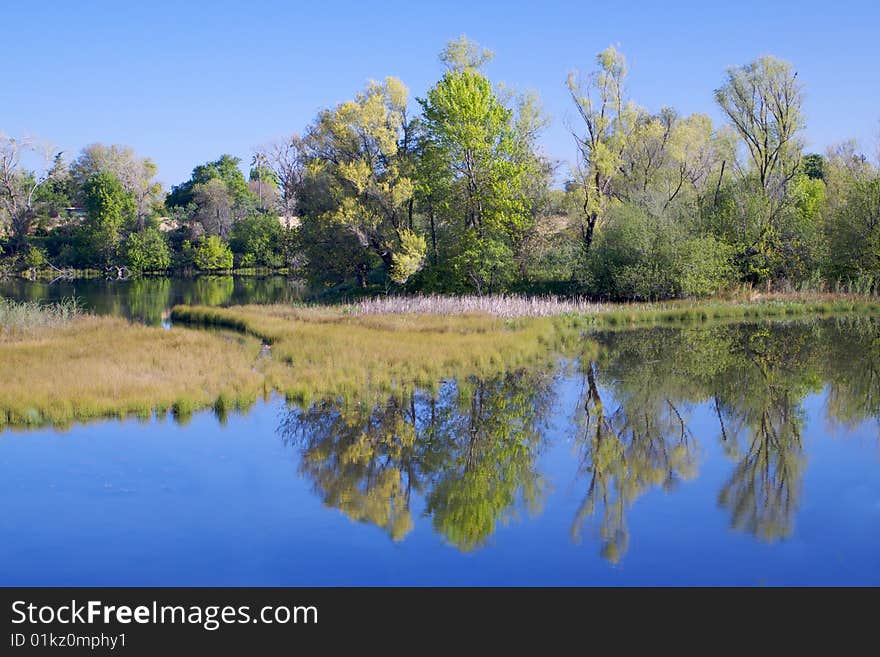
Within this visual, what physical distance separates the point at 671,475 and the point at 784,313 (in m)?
28.0

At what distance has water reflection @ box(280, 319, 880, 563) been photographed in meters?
12.3

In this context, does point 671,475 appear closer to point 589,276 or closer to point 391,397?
point 391,397

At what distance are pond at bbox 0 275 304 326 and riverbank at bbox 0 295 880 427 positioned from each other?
5766 mm

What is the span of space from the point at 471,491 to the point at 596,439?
4.42 metres

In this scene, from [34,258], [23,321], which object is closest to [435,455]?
[23,321]

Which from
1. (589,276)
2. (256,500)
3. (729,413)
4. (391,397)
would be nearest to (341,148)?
(589,276)

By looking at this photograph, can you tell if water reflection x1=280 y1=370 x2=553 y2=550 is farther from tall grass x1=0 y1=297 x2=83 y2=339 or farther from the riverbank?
tall grass x1=0 y1=297 x2=83 y2=339

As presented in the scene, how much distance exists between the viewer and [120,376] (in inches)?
805

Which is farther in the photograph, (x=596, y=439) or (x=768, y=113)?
(x=768, y=113)

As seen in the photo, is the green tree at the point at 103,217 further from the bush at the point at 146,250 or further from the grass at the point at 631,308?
the grass at the point at 631,308

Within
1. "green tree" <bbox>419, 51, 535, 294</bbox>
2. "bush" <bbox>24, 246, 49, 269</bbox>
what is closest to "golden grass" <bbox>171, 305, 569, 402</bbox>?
"green tree" <bbox>419, 51, 535, 294</bbox>

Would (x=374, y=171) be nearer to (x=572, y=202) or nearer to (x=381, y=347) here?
(x=572, y=202)

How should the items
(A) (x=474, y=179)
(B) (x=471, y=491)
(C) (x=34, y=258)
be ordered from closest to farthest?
(B) (x=471, y=491)
(A) (x=474, y=179)
(C) (x=34, y=258)

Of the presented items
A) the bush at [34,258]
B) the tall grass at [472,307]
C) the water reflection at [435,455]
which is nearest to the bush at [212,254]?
the bush at [34,258]
